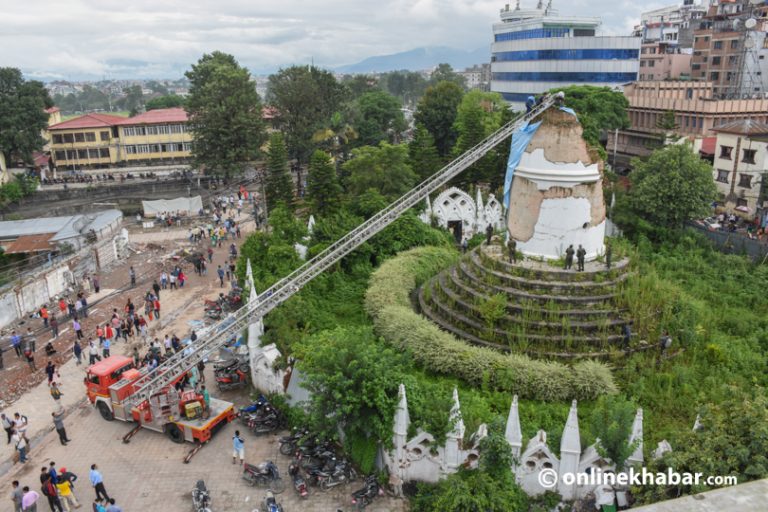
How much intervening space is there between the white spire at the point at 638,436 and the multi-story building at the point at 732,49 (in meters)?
51.5

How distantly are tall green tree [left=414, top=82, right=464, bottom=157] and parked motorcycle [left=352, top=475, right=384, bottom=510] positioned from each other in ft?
129

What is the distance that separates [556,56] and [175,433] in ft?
186

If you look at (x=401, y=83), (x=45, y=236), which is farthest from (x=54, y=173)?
(x=401, y=83)

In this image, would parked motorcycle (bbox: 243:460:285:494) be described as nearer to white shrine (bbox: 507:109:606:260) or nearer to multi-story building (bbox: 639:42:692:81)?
white shrine (bbox: 507:109:606:260)

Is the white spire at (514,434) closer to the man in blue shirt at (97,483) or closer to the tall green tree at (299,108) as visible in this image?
the man in blue shirt at (97,483)

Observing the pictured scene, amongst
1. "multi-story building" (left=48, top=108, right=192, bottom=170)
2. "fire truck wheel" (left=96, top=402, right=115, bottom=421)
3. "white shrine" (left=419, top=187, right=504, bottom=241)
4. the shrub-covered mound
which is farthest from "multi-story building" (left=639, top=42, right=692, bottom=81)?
"fire truck wheel" (left=96, top=402, right=115, bottom=421)

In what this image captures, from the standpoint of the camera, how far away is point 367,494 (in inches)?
537

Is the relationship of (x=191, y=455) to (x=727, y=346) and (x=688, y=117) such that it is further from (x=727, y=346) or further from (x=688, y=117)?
(x=688, y=117)

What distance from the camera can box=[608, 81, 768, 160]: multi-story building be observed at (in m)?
41.9

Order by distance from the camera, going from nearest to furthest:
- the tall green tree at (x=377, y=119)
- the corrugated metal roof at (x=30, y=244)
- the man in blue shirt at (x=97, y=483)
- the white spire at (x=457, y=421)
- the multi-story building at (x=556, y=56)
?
the white spire at (x=457, y=421)
the man in blue shirt at (x=97, y=483)
the corrugated metal roof at (x=30, y=244)
the tall green tree at (x=377, y=119)
the multi-story building at (x=556, y=56)

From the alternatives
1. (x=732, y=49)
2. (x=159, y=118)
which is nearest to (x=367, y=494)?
(x=159, y=118)

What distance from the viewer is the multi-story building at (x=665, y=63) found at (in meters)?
70.1

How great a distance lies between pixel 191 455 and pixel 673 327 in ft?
49.1

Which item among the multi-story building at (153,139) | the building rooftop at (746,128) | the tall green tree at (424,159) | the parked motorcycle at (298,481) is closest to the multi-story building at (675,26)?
the building rooftop at (746,128)
